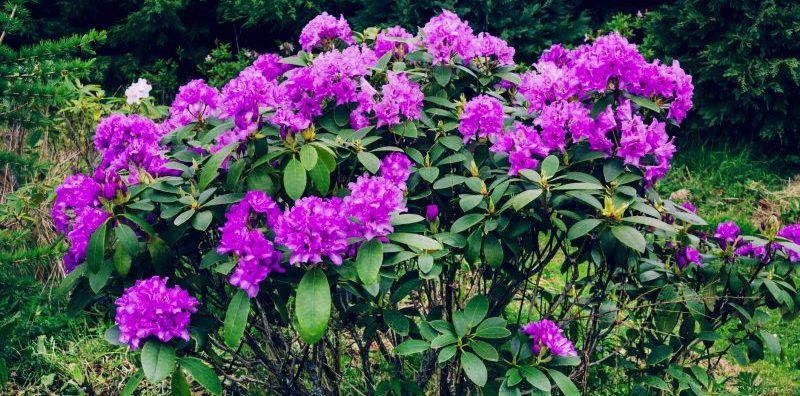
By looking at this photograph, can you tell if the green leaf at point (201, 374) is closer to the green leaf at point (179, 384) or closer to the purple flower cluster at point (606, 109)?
the green leaf at point (179, 384)

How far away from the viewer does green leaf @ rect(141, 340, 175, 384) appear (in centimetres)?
172

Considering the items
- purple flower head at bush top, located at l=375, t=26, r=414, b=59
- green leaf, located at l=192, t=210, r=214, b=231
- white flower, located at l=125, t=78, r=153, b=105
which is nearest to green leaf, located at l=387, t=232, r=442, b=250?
green leaf, located at l=192, t=210, r=214, b=231

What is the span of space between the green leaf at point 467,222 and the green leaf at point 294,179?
422 millimetres

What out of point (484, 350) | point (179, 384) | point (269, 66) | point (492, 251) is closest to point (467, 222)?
point (492, 251)

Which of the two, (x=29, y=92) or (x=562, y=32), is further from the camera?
(x=562, y=32)

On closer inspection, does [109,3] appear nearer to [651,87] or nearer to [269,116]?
[269,116]

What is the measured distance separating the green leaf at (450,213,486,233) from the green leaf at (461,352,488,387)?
32cm

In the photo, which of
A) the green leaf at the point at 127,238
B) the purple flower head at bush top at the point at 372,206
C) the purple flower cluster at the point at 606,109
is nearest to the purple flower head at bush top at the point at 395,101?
the purple flower cluster at the point at 606,109

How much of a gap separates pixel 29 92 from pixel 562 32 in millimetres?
4393

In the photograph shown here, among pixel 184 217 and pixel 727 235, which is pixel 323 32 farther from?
pixel 727 235

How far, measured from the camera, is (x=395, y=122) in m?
2.12

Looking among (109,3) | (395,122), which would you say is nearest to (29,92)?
(395,122)

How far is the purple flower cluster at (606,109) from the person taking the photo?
2.01 meters

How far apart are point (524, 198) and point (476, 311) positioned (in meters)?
0.36
